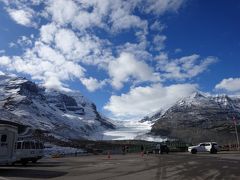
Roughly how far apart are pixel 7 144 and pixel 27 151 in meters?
10.8

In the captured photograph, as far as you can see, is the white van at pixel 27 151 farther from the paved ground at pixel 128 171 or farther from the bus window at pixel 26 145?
the paved ground at pixel 128 171

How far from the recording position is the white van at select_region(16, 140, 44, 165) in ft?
104

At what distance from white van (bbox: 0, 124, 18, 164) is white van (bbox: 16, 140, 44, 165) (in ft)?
27.8

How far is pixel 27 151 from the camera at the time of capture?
3278 cm

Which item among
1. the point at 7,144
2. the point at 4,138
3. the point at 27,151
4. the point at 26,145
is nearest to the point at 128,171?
the point at 7,144

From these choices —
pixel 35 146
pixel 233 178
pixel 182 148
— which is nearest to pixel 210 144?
pixel 182 148

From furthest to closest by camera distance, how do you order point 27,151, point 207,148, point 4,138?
point 207,148
point 27,151
point 4,138

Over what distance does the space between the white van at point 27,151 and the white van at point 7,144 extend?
8486mm

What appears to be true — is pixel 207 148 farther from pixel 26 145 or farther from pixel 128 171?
pixel 128 171

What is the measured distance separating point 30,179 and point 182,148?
2408 inches

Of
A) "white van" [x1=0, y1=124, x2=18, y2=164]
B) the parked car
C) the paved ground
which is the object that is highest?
the parked car

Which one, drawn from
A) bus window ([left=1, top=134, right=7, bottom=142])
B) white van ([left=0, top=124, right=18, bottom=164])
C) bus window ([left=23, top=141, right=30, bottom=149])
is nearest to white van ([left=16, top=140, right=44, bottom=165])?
bus window ([left=23, top=141, right=30, bottom=149])

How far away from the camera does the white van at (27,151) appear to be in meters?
31.6

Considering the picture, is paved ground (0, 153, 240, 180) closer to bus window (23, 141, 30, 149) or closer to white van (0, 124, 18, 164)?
white van (0, 124, 18, 164)
